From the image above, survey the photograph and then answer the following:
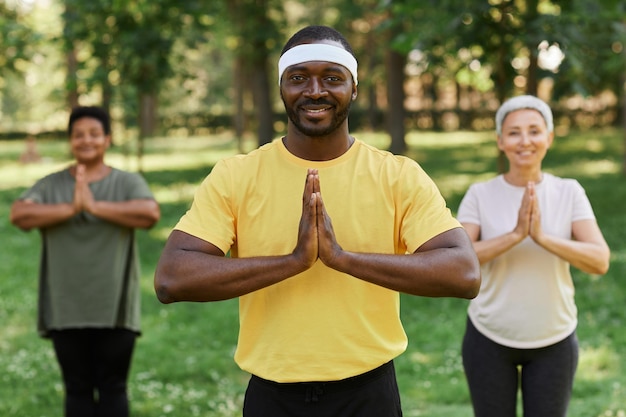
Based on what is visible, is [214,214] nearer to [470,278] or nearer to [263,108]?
[470,278]

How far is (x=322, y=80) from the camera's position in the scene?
245cm

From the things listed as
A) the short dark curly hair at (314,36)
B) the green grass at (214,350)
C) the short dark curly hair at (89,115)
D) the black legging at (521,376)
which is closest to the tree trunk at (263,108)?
the green grass at (214,350)

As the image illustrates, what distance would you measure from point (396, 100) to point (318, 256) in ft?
62.8

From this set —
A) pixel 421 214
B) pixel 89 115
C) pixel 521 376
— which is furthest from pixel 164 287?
pixel 89 115

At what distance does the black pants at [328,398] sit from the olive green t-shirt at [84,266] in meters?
2.18

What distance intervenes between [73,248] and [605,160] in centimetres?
1870

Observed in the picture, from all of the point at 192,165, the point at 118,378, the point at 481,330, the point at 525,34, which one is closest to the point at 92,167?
the point at 118,378

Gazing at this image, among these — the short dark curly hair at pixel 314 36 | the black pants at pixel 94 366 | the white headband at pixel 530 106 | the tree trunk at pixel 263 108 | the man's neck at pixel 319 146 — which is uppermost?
the tree trunk at pixel 263 108

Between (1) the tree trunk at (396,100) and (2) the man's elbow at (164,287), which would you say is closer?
(2) the man's elbow at (164,287)

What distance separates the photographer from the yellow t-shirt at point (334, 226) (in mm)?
2484

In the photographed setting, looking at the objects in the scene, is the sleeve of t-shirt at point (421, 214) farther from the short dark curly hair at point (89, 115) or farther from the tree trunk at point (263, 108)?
the tree trunk at point (263, 108)

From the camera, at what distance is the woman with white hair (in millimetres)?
3668

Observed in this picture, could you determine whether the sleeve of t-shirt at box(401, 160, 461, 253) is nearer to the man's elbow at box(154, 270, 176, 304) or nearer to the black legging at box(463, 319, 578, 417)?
the man's elbow at box(154, 270, 176, 304)

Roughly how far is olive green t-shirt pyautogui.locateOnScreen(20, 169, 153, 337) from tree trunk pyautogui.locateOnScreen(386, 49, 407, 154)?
16.6 m
